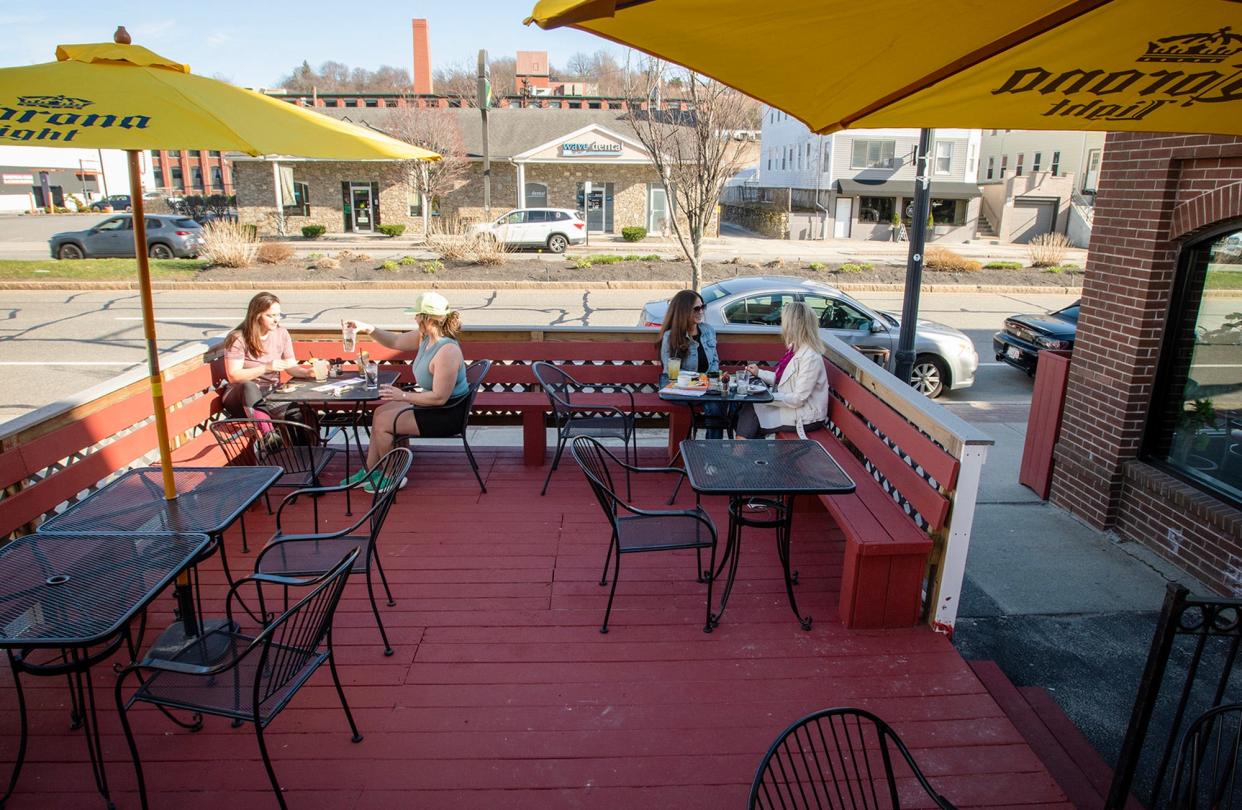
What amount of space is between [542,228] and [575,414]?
2170 centimetres

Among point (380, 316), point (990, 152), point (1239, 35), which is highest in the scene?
point (990, 152)

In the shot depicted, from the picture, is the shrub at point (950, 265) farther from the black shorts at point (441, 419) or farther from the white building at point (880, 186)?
the black shorts at point (441, 419)

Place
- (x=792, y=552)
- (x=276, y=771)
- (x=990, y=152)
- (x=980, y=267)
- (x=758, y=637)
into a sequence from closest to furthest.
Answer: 1. (x=276, y=771)
2. (x=758, y=637)
3. (x=792, y=552)
4. (x=980, y=267)
5. (x=990, y=152)

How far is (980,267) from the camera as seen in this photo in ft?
74.9

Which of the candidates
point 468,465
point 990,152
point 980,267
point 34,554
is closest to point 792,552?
point 468,465

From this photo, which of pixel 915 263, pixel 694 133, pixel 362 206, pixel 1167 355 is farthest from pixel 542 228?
pixel 1167 355

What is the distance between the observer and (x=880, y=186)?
39469 mm

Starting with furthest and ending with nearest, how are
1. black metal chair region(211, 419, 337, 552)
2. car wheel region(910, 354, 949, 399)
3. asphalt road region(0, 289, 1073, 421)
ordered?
asphalt road region(0, 289, 1073, 421) → car wheel region(910, 354, 949, 399) → black metal chair region(211, 419, 337, 552)

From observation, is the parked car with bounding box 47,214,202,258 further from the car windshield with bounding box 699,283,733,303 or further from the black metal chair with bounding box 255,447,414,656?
the black metal chair with bounding box 255,447,414,656

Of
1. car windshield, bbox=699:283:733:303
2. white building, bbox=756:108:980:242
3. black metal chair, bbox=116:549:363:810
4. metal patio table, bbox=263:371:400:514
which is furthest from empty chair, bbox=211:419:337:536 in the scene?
white building, bbox=756:108:980:242

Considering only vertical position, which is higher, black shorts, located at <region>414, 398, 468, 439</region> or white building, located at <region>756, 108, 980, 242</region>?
white building, located at <region>756, 108, 980, 242</region>

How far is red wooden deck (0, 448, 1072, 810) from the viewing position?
3.05m

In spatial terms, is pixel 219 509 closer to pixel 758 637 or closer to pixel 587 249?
pixel 758 637

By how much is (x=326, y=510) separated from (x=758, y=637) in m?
3.21
